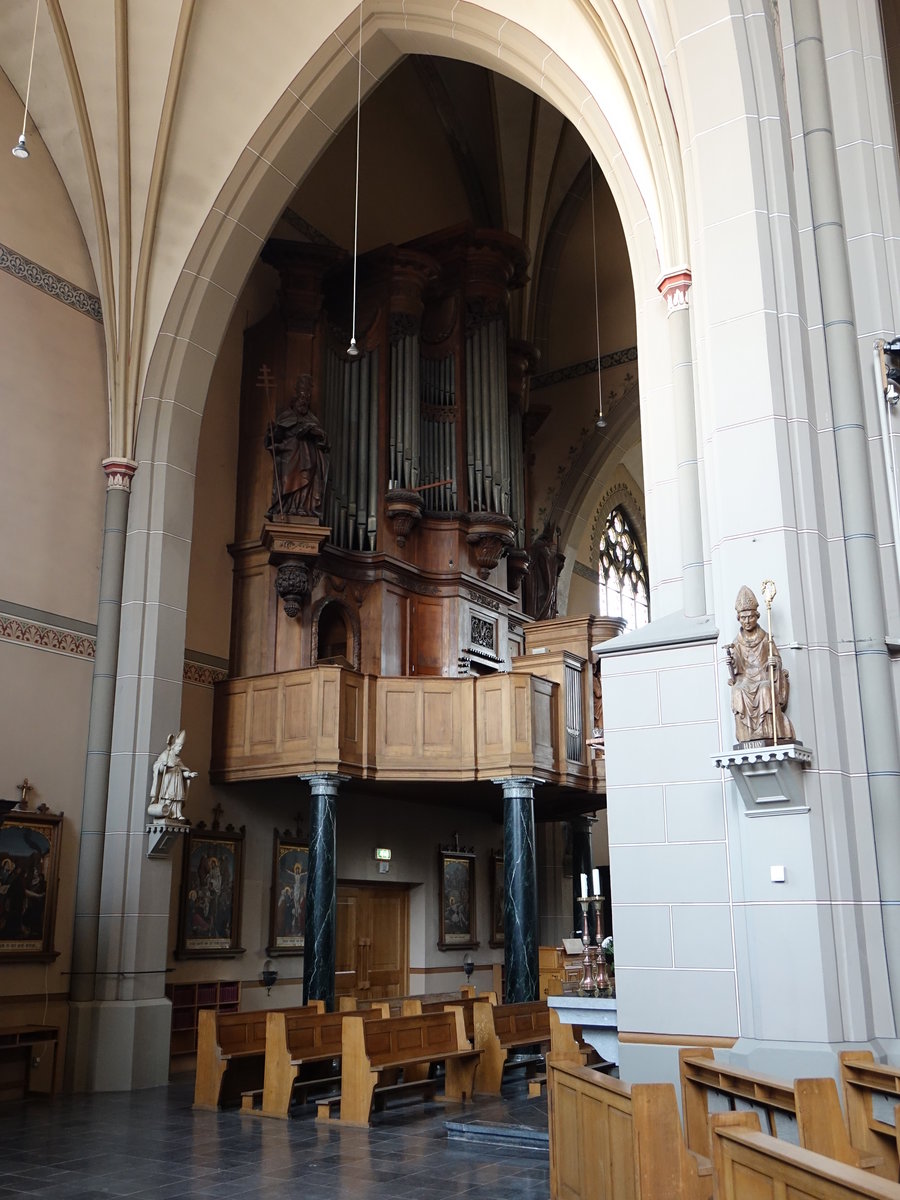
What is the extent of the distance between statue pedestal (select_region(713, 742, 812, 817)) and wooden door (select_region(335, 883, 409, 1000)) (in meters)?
9.76

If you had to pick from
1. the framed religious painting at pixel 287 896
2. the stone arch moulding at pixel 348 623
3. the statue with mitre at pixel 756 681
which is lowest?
the framed religious painting at pixel 287 896

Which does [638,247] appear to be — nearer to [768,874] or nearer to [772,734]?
[772,734]

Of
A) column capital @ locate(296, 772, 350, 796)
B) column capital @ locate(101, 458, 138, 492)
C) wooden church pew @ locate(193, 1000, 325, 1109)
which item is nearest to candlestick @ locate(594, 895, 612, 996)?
wooden church pew @ locate(193, 1000, 325, 1109)

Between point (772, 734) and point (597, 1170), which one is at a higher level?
point (772, 734)

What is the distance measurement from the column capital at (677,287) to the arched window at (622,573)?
14516 millimetres

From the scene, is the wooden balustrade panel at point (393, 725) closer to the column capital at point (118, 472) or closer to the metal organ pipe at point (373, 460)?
the metal organ pipe at point (373, 460)

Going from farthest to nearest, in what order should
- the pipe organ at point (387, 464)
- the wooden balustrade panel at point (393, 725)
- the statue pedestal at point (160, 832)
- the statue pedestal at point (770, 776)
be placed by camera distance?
1. the pipe organ at point (387, 464)
2. the wooden balustrade panel at point (393, 725)
3. the statue pedestal at point (160, 832)
4. the statue pedestal at point (770, 776)

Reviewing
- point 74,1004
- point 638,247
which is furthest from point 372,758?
point 638,247

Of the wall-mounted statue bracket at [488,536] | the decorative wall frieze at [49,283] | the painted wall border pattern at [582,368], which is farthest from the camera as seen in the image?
the painted wall border pattern at [582,368]

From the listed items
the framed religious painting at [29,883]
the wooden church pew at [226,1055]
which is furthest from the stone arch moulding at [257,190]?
the wooden church pew at [226,1055]

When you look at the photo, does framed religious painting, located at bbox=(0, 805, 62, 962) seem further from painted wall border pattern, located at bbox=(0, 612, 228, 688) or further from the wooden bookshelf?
the wooden bookshelf

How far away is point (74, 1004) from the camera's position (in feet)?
37.6

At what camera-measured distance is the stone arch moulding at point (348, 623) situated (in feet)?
46.6

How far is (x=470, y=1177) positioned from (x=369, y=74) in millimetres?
11083
